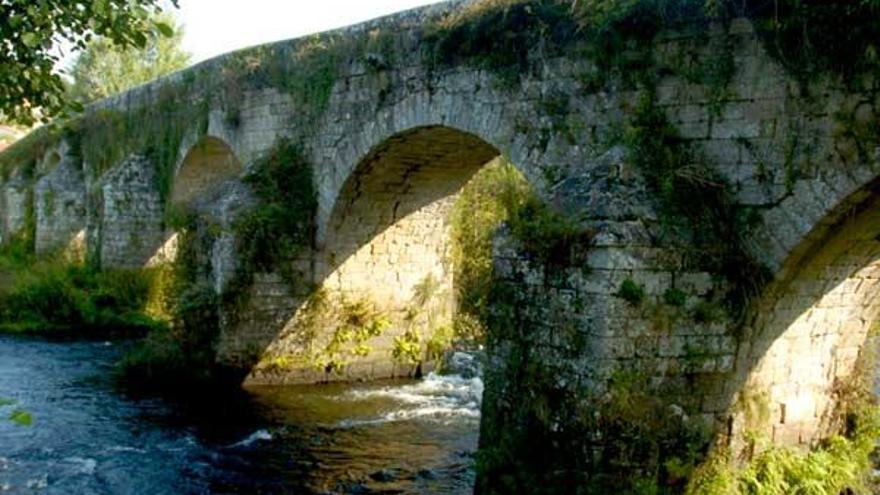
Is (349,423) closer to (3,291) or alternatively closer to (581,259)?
(581,259)

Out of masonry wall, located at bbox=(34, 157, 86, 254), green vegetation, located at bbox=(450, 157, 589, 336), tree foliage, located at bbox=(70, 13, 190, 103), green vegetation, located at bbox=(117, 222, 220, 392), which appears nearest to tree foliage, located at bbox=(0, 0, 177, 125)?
green vegetation, located at bbox=(450, 157, 589, 336)

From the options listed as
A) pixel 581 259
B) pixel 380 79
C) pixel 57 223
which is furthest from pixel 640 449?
pixel 57 223

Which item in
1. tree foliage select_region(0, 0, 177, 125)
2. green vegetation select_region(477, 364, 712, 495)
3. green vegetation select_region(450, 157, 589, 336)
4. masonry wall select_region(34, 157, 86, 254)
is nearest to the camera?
tree foliage select_region(0, 0, 177, 125)

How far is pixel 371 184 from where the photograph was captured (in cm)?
1157

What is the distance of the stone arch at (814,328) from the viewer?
6258 mm

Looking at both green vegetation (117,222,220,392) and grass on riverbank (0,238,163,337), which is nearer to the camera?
green vegetation (117,222,220,392)

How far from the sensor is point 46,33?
4656 millimetres

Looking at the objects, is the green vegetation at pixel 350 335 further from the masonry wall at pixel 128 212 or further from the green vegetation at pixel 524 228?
the masonry wall at pixel 128 212

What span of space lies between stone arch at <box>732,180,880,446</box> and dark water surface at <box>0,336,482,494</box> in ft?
9.00

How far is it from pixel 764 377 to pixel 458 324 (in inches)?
303

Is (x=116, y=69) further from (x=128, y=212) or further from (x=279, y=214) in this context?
(x=279, y=214)

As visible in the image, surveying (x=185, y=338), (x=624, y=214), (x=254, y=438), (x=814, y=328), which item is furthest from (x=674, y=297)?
(x=185, y=338)

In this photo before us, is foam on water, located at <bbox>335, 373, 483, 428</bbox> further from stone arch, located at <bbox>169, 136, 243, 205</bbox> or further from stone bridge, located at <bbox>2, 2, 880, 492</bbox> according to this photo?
stone arch, located at <bbox>169, 136, 243, 205</bbox>

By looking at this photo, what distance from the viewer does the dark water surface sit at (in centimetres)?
815
